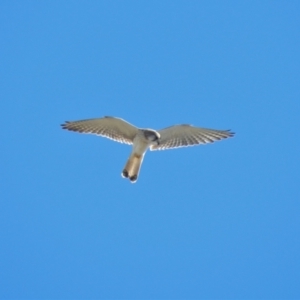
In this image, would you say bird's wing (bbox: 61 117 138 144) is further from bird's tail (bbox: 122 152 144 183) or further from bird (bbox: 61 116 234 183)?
bird's tail (bbox: 122 152 144 183)

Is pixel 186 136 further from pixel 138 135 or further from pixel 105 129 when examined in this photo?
pixel 105 129

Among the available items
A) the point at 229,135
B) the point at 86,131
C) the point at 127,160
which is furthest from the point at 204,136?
the point at 86,131

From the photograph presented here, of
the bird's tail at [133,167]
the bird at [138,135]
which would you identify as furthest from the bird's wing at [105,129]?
the bird's tail at [133,167]

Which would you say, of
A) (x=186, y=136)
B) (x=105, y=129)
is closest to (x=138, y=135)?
(x=105, y=129)

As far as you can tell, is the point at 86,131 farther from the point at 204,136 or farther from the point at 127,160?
the point at 204,136

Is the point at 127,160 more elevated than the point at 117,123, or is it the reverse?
the point at 117,123

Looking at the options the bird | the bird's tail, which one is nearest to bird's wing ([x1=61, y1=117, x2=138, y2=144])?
the bird

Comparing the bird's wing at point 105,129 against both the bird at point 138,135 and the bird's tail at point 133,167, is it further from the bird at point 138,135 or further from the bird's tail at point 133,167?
the bird's tail at point 133,167
